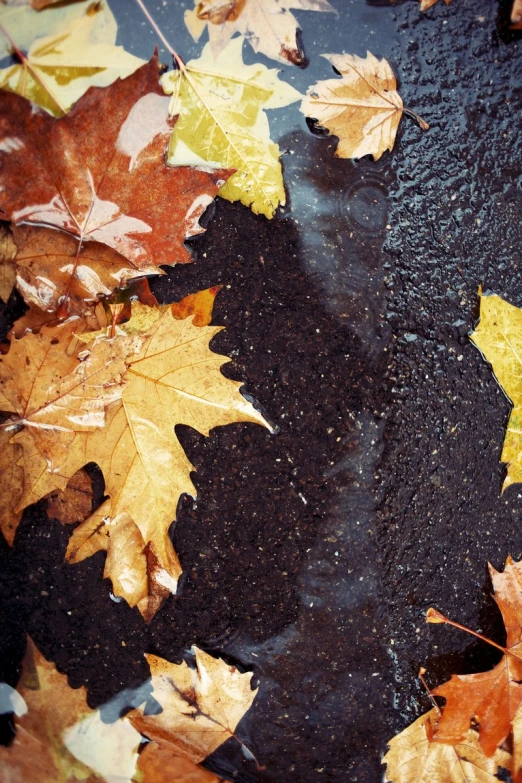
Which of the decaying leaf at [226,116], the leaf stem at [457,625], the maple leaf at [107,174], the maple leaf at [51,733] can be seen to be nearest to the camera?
the maple leaf at [107,174]

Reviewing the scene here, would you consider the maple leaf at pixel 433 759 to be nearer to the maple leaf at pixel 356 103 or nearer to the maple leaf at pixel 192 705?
the maple leaf at pixel 192 705

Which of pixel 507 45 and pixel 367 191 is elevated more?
pixel 507 45

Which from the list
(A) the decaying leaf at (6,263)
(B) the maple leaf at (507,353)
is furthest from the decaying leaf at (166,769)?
(A) the decaying leaf at (6,263)

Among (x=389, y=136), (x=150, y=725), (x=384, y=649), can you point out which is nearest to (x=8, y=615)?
(x=150, y=725)

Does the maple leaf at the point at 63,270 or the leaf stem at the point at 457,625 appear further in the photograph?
the leaf stem at the point at 457,625

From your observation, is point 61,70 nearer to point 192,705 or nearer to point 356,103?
point 356,103

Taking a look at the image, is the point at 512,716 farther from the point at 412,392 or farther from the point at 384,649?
the point at 412,392

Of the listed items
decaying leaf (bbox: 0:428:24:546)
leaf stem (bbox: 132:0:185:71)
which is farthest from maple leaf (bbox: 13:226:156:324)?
leaf stem (bbox: 132:0:185:71)
